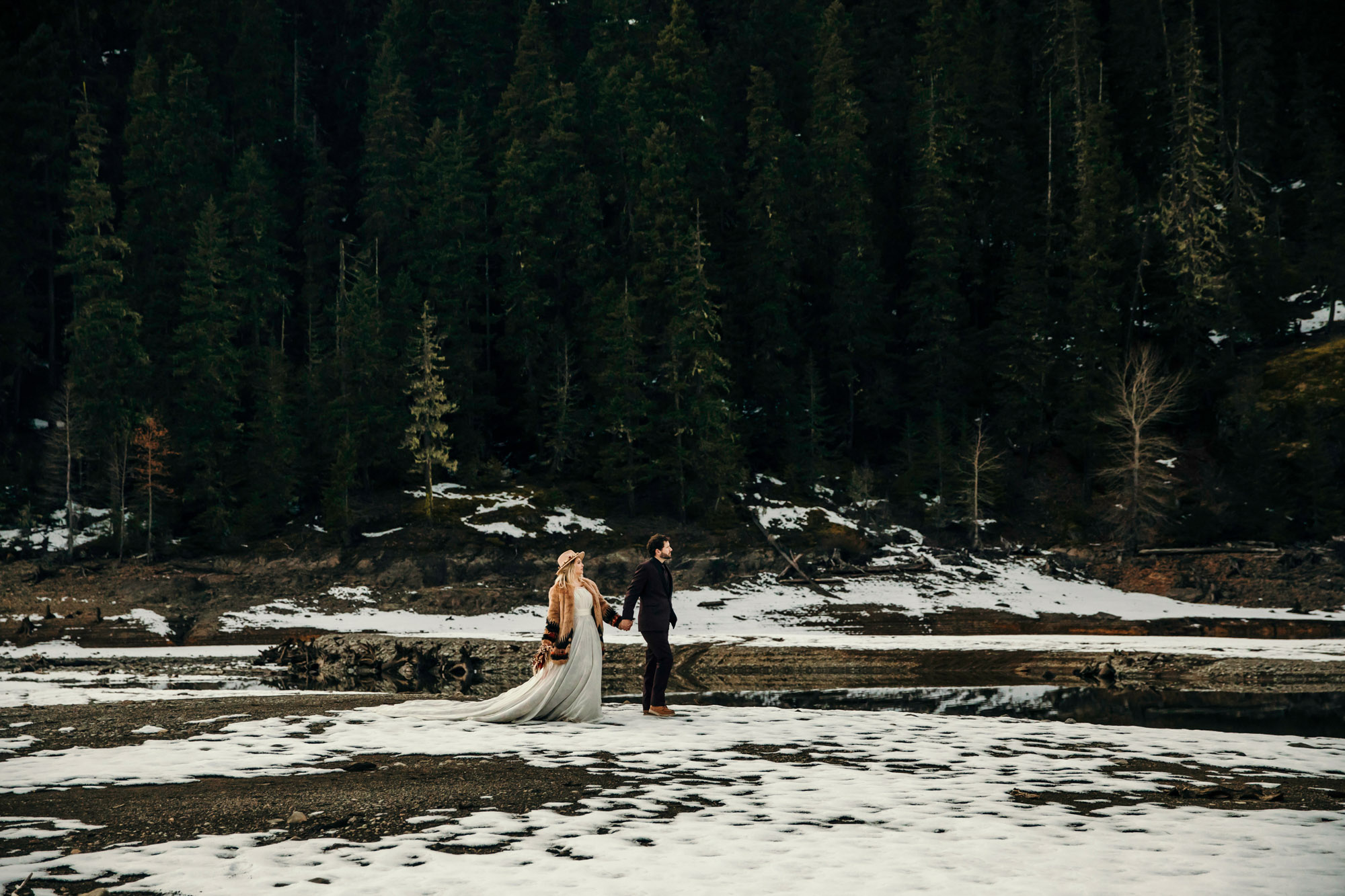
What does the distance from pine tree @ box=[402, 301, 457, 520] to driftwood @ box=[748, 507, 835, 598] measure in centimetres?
1357

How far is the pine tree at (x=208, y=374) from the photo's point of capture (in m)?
44.0

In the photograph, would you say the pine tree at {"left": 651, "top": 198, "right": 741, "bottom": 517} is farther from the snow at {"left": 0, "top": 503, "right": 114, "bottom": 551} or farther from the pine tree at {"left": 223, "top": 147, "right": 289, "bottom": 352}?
the snow at {"left": 0, "top": 503, "right": 114, "bottom": 551}

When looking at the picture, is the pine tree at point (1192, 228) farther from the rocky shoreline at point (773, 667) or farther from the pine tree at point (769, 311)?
the rocky shoreline at point (773, 667)

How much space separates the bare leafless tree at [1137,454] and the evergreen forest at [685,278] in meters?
0.33

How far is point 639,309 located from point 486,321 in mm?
8751

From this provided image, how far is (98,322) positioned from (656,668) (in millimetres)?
41253

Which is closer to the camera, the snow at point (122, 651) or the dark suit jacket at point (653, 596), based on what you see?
the dark suit jacket at point (653, 596)

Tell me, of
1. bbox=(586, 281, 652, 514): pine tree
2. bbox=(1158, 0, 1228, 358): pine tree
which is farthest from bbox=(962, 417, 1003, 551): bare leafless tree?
bbox=(586, 281, 652, 514): pine tree

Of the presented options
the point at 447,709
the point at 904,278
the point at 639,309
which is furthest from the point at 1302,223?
the point at 447,709

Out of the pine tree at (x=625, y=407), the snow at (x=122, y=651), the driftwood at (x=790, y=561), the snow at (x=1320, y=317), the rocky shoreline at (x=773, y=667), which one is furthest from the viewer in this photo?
the snow at (x=1320, y=317)

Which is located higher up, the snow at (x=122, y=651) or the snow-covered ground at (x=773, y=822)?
the snow-covered ground at (x=773, y=822)

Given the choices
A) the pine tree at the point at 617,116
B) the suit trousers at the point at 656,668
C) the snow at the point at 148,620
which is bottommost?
the snow at the point at 148,620


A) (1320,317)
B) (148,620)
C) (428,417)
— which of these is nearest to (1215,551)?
(1320,317)

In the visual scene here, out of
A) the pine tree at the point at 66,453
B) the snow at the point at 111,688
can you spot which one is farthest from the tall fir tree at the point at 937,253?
the snow at the point at 111,688
